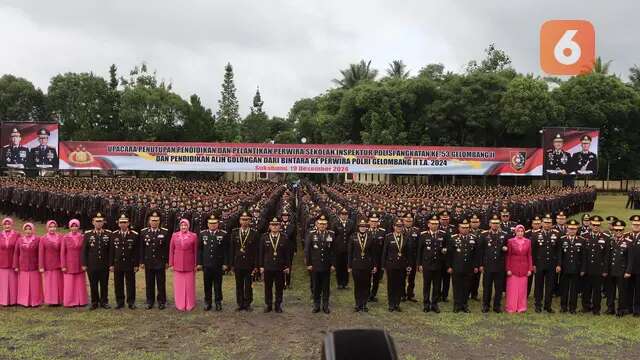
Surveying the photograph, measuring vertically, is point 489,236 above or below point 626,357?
above

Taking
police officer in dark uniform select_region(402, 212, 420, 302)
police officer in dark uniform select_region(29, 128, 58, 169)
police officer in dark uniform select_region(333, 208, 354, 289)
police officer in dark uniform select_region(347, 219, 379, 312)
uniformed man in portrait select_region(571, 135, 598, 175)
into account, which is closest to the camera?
police officer in dark uniform select_region(347, 219, 379, 312)

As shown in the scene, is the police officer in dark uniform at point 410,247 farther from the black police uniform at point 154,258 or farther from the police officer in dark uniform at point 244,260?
the black police uniform at point 154,258

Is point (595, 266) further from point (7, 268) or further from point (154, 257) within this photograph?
point (7, 268)

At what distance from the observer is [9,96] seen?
55312 millimetres

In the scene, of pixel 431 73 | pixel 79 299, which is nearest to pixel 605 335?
pixel 79 299

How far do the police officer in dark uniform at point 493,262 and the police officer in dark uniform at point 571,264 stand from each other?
35.0 inches

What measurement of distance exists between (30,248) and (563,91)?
137 feet

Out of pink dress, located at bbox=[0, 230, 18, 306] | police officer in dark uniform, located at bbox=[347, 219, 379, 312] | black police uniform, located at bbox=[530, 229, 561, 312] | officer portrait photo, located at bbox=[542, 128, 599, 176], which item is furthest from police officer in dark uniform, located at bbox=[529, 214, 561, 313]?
officer portrait photo, located at bbox=[542, 128, 599, 176]

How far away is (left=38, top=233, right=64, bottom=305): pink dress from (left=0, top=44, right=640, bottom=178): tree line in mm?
32133

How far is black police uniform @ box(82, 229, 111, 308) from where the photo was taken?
325 inches

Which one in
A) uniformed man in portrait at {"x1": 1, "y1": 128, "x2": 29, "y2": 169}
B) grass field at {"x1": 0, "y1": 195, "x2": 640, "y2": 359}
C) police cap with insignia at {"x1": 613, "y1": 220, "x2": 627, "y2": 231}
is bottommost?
grass field at {"x1": 0, "y1": 195, "x2": 640, "y2": 359}

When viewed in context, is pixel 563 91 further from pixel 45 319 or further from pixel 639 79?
pixel 45 319

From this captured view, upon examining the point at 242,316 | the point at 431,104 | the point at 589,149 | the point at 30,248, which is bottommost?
the point at 242,316

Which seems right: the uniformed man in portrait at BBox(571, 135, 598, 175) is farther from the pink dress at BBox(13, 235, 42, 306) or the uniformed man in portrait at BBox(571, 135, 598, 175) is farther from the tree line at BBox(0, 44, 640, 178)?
the pink dress at BBox(13, 235, 42, 306)
